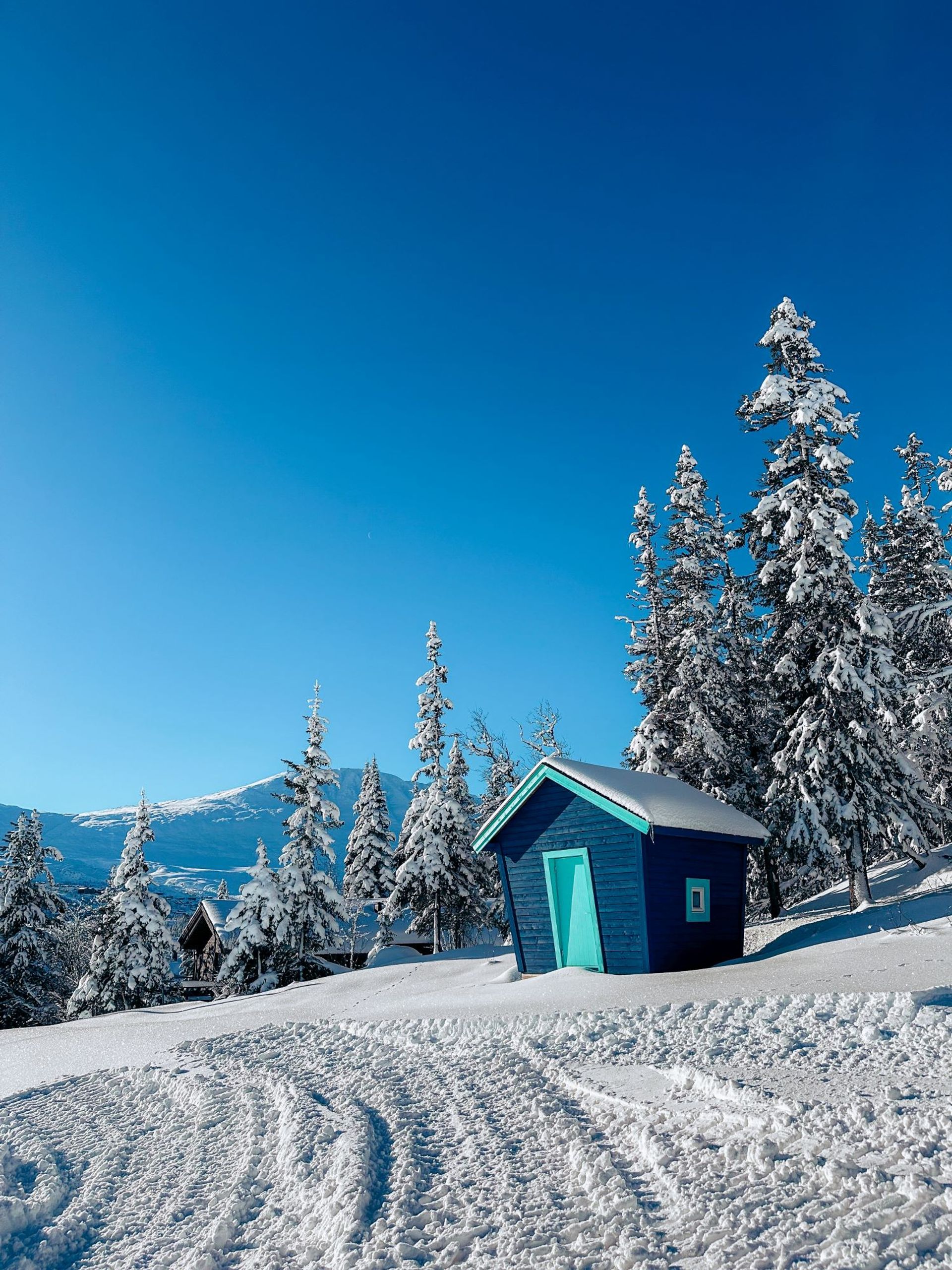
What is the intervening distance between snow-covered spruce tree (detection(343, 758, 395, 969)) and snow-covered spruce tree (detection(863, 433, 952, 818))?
28.0 metres

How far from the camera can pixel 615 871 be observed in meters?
15.1

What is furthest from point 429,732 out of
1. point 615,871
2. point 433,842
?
point 615,871

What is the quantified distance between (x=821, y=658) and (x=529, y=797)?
862 centimetres

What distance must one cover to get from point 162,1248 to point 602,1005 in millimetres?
6679

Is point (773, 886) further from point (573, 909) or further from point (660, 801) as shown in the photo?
point (573, 909)

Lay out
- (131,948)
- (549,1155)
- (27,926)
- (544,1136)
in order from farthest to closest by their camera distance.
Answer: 1. (27,926)
2. (131,948)
3. (544,1136)
4. (549,1155)

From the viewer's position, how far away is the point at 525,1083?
7.64 meters

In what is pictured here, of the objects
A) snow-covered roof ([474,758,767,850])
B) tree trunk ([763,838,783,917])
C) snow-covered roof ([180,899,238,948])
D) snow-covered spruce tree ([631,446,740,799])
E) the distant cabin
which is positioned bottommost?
the distant cabin

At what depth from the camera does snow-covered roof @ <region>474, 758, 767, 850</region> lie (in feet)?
49.4

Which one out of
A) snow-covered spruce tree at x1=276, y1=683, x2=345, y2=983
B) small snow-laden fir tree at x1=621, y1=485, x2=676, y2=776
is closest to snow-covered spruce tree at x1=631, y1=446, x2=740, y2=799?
small snow-laden fir tree at x1=621, y1=485, x2=676, y2=776

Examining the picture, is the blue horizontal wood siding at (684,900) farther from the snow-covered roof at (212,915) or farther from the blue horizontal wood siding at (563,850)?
the snow-covered roof at (212,915)

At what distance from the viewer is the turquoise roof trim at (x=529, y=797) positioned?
49.2 feet

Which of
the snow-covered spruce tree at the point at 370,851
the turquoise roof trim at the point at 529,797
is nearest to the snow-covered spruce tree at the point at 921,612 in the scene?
the turquoise roof trim at the point at 529,797

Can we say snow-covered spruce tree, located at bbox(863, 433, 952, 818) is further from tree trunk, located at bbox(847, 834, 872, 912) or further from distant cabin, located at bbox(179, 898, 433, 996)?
distant cabin, located at bbox(179, 898, 433, 996)
